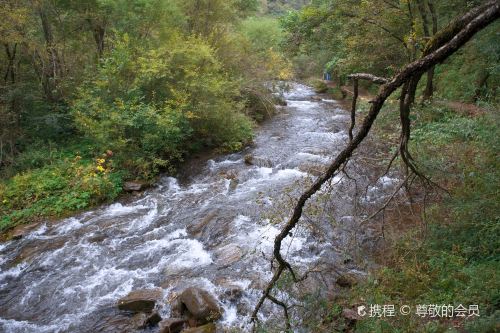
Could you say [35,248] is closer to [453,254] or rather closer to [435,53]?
[453,254]

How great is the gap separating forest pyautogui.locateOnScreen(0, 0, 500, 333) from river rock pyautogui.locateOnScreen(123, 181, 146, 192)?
42 millimetres

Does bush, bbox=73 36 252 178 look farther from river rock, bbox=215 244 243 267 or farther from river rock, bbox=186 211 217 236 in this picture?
river rock, bbox=215 244 243 267

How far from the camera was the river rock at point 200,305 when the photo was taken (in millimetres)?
5922

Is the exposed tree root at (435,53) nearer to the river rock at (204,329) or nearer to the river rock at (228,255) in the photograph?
the river rock at (204,329)

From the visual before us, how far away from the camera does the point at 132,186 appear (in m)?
11.2

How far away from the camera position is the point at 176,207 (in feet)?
33.2

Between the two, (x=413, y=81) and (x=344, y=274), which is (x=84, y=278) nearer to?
(x=344, y=274)

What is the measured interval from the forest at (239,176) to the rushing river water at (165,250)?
0.05m

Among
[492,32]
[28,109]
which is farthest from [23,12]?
[492,32]

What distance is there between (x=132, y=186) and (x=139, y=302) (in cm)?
537

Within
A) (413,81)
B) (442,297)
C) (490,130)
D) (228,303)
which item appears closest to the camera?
(413,81)

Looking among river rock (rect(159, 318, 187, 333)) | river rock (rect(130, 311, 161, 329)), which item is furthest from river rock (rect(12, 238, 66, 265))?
river rock (rect(159, 318, 187, 333))

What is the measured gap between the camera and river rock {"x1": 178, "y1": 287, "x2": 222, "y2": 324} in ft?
19.4

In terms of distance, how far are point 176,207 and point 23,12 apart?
27.1 ft
